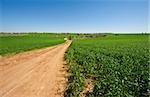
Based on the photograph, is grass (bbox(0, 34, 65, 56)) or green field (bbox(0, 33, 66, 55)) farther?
green field (bbox(0, 33, 66, 55))

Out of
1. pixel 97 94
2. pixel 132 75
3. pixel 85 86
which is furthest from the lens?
pixel 132 75

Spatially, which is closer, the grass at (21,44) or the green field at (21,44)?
the grass at (21,44)

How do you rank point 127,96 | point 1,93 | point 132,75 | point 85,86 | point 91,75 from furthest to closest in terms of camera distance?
point 91,75 < point 132,75 < point 85,86 < point 1,93 < point 127,96

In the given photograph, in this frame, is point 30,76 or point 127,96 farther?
point 30,76

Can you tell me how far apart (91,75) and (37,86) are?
13.5ft

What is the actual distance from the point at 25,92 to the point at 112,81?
443 cm

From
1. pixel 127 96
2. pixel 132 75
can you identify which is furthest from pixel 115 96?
pixel 132 75

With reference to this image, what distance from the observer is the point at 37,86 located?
12.1m

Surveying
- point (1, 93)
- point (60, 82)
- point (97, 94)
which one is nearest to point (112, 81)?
point (97, 94)

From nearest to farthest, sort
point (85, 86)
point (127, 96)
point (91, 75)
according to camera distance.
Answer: point (127, 96)
point (85, 86)
point (91, 75)

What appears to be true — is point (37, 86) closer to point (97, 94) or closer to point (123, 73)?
point (97, 94)

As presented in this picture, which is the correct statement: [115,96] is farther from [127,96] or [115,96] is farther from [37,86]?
[37,86]

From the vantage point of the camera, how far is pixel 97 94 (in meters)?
9.89

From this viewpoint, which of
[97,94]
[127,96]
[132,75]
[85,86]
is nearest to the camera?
[127,96]
